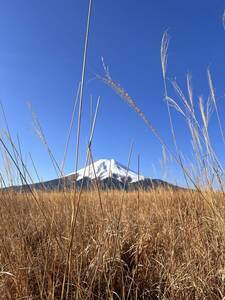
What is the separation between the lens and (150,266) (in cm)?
147

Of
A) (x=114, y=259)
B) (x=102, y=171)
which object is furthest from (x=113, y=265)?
(x=102, y=171)

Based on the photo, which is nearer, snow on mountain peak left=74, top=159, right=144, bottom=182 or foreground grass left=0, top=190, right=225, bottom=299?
foreground grass left=0, top=190, right=225, bottom=299

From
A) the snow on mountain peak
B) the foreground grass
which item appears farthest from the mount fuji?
the foreground grass

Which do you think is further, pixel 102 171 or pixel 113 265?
pixel 102 171

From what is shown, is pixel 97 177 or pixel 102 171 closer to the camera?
pixel 97 177

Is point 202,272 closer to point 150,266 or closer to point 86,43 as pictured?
point 150,266

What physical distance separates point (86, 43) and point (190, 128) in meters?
0.81

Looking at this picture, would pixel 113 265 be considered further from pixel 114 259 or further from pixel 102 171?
pixel 102 171

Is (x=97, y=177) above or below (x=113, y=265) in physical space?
above

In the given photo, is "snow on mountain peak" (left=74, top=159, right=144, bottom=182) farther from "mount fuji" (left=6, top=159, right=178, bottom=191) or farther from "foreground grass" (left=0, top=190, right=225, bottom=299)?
"foreground grass" (left=0, top=190, right=225, bottom=299)

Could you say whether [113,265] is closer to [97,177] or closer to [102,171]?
[97,177]

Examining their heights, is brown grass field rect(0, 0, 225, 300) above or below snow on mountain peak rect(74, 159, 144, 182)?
below

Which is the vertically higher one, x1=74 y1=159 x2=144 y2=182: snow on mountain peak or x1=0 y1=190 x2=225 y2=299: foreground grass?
x1=74 y1=159 x2=144 y2=182: snow on mountain peak

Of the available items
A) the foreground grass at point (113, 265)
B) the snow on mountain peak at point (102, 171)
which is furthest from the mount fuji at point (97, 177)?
the foreground grass at point (113, 265)
